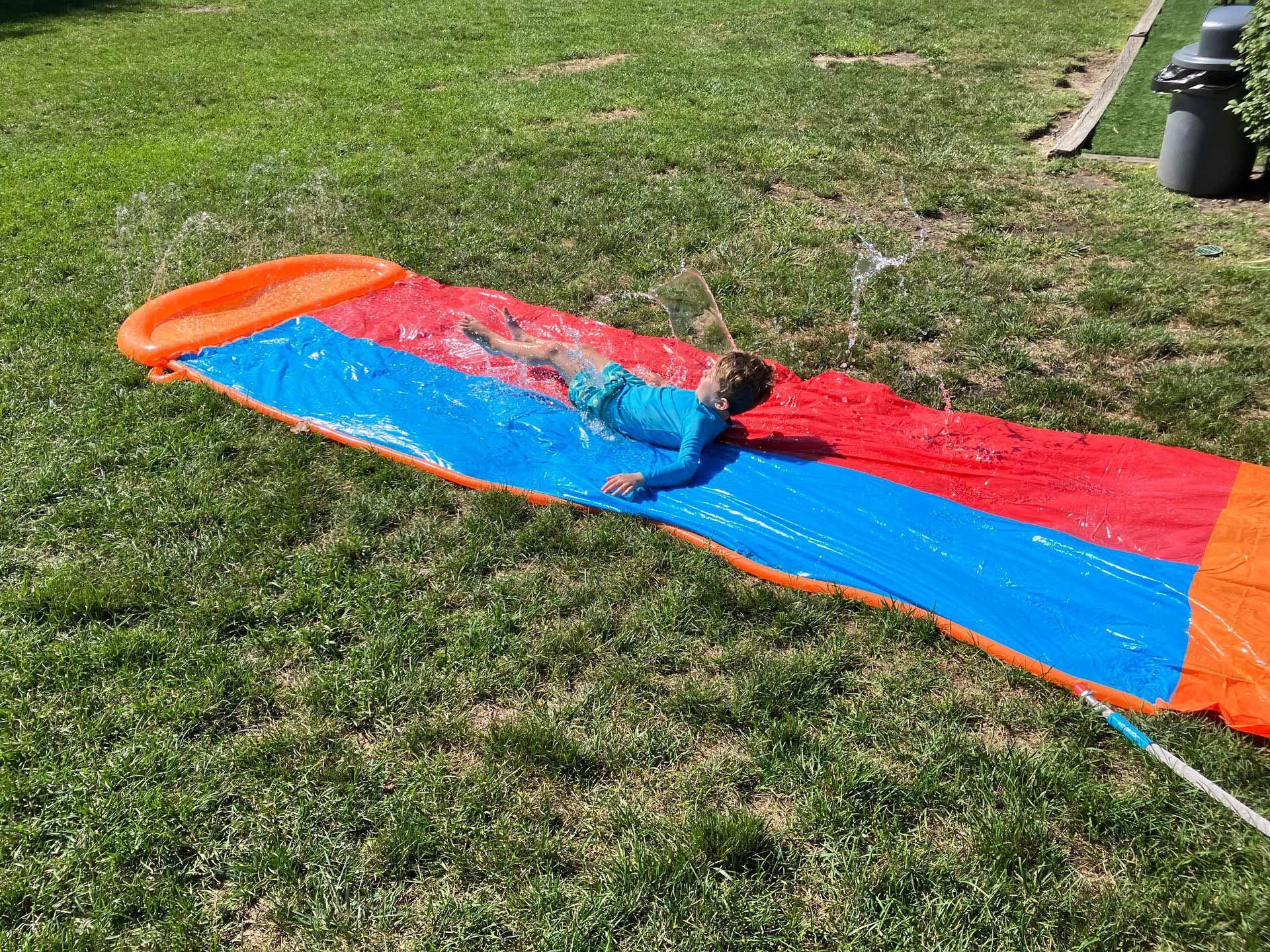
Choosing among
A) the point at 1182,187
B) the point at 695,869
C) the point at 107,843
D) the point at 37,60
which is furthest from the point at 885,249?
the point at 37,60

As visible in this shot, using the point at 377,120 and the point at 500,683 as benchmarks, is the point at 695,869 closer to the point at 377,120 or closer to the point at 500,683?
the point at 500,683

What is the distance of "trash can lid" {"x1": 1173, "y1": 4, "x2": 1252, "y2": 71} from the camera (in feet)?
22.8

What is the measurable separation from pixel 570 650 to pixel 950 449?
2.31 m

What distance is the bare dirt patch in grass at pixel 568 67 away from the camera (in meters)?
12.1

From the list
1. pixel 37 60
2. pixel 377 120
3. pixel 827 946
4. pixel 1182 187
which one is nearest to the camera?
pixel 827 946

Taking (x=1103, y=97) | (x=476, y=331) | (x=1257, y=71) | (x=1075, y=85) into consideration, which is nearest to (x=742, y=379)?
(x=476, y=331)

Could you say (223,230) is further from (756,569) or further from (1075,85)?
(1075,85)

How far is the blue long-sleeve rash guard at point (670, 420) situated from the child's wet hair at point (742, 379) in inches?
7.0

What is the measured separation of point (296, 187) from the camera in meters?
8.52

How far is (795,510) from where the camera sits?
14.1 feet

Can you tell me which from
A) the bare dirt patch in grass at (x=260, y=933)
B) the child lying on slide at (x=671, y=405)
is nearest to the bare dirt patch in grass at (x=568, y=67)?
the child lying on slide at (x=671, y=405)

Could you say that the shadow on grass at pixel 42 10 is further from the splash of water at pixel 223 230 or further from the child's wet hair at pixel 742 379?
the child's wet hair at pixel 742 379

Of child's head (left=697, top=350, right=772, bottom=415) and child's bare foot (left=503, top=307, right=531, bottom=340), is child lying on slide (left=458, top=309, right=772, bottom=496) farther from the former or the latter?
child's bare foot (left=503, top=307, right=531, bottom=340)

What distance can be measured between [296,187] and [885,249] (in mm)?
5555
